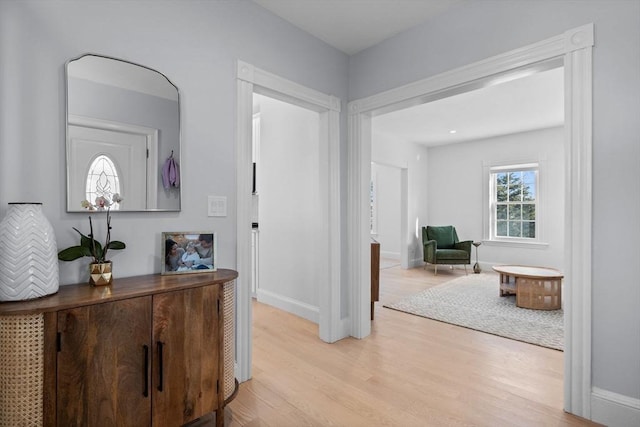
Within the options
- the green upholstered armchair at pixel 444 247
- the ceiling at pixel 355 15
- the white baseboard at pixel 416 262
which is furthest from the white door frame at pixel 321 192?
the white baseboard at pixel 416 262

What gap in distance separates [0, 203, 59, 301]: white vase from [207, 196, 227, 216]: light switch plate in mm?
858

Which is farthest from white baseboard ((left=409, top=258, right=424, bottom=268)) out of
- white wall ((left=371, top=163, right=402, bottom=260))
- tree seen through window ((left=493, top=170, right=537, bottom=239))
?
tree seen through window ((left=493, top=170, right=537, bottom=239))

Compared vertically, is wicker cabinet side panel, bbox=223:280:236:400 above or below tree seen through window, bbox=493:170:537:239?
below

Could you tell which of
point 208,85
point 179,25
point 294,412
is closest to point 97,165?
point 208,85

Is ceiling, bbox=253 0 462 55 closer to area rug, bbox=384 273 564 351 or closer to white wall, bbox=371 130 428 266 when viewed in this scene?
area rug, bbox=384 273 564 351

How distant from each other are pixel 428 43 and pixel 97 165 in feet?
7.87

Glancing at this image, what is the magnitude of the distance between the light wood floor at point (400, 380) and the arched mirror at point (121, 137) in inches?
53.7

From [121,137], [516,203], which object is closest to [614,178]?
[121,137]

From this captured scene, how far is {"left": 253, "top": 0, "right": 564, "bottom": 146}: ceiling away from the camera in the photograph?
2418 millimetres

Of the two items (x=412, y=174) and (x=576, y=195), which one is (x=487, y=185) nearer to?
(x=412, y=174)

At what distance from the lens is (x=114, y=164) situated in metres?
1.73

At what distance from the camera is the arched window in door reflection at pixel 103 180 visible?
165 cm

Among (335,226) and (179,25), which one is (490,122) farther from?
(179,25)

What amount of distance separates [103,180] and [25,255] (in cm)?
53
